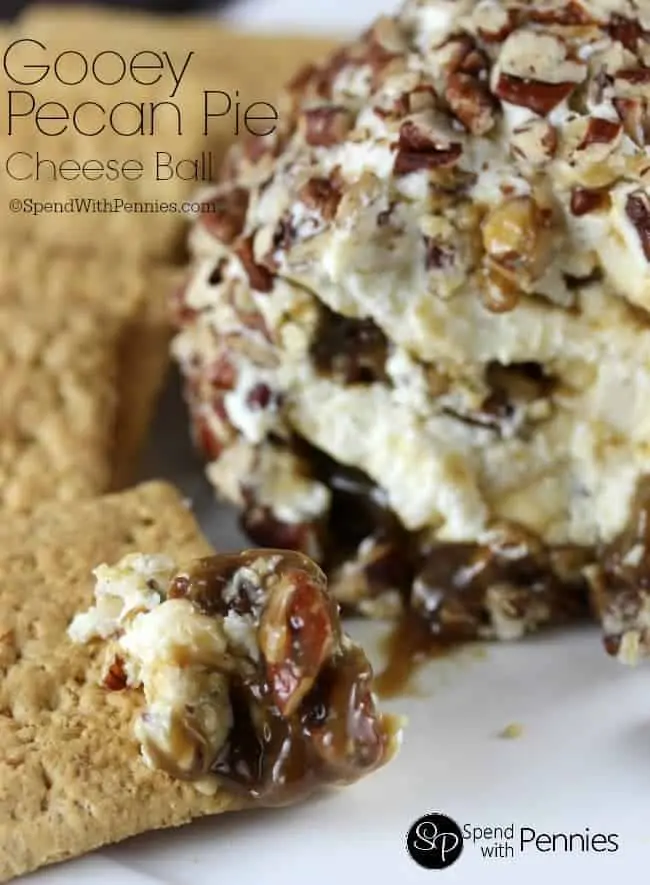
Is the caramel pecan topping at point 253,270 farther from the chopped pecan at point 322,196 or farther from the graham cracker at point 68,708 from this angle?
the graham cracker at point 68,708

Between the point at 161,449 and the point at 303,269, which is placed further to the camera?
the point at 161,449

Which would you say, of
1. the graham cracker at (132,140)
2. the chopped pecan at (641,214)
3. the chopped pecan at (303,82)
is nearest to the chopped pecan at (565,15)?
the chopped pecan at (641,214)

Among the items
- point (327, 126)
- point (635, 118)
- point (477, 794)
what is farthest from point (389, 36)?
point (477, 794)

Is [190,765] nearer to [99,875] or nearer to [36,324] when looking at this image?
[99,875]

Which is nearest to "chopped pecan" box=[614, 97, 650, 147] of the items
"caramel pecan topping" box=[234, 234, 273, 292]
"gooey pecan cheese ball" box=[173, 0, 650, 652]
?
"gooey pecan cheese ball" box=[173, 0, 650, 652]

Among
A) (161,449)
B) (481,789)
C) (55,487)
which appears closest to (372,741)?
(481,789)

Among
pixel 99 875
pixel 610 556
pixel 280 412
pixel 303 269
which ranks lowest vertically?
pixel 99 875

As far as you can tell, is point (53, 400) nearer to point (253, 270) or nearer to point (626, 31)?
point (253, 270)

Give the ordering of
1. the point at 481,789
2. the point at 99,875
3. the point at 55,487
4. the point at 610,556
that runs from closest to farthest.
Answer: the point at 99,875 < the point at 481,789 < the point at 610,556 < the point at 55,487
